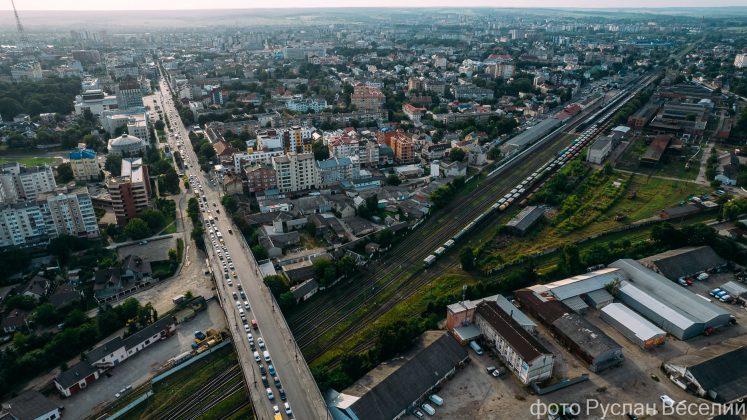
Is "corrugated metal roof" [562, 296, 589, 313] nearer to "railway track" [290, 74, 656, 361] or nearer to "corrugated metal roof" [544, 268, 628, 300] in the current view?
"corrugated metal roof" [544, 268, 628, 300]

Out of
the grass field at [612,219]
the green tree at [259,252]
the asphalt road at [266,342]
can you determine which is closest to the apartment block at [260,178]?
the asphalt road at [266,342]

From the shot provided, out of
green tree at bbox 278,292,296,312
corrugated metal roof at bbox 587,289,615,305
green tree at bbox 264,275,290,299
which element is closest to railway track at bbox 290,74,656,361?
green tree at bbox 278,292,296,312

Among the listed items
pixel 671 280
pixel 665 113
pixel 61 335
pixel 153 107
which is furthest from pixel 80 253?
pixel 665 113

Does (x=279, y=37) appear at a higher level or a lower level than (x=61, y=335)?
higher

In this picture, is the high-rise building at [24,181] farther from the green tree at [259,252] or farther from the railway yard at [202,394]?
the railway yard at [202,394]

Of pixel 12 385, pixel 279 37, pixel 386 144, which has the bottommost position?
pixel 12 385

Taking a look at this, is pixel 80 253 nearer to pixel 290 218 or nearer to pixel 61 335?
pixel 61 335
